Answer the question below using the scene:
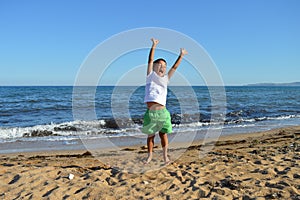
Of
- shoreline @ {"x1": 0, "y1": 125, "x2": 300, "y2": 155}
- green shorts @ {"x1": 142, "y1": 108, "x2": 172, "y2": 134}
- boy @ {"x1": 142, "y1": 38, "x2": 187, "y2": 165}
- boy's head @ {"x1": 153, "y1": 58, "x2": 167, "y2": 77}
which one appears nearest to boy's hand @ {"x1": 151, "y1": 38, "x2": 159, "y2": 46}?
boy @ {"x1": 142, "y1": 38, "x2": 187, "y2": 165}

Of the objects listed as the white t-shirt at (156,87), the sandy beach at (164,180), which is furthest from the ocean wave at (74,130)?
the white t-shirt at (156,87)

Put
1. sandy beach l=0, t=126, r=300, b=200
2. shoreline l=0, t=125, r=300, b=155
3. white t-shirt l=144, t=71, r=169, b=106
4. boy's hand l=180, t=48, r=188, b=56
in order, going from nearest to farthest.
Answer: sandy beach l=0, t=126, r=300, b=200 < white t-shirt l=144, t=71, r=169, b=106 < boy's hand l=180, t=48, r=188, b=56 < shoreline l=0, t=125, r=300, b=155

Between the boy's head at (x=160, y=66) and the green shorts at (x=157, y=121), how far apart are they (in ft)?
2.14

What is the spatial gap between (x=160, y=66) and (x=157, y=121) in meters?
0.96

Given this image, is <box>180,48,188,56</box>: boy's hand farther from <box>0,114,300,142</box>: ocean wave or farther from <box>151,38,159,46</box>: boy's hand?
<box>0,114,300,142</box>: ocean wave

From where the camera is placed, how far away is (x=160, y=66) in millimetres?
4883

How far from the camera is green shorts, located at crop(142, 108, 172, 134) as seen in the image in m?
5.00

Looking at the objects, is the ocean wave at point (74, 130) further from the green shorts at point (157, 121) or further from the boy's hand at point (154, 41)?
the boy's hand at point (154, 41)

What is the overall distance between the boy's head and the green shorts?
25.7 inches

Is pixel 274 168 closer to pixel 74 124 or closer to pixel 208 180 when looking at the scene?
pixel 208 180

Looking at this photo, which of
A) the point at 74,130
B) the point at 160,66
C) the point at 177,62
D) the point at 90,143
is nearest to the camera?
the point at 160,66

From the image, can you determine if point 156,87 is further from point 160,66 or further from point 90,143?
point 90,143

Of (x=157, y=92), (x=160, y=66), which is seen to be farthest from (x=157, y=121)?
(x=160, y=66)

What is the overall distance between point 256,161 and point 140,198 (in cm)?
272
